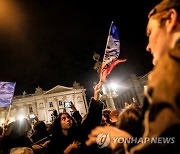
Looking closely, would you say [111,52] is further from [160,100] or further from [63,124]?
[160,100]

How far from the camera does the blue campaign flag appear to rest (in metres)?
7.34

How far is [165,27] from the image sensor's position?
5.03ft

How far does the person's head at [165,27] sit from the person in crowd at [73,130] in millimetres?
2069

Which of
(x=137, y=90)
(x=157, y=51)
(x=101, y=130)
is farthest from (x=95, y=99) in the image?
(x=137, y=90)

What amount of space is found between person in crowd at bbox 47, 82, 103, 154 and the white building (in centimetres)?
6612

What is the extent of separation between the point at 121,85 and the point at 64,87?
20918 mm

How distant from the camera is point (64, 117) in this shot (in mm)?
4285

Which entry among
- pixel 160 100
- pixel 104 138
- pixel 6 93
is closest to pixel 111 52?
pixel 104 138

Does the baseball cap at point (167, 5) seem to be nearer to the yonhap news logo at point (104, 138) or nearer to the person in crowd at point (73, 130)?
the yonhap news logo at point (104, 138)

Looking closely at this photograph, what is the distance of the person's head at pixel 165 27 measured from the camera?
1463 mm

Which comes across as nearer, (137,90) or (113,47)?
(113,47)

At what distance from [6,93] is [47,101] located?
66.1m

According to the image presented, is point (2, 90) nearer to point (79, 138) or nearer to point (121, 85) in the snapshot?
point (79, 138)

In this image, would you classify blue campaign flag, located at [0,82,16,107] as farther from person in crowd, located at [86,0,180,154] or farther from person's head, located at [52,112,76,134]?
person in crowd, located at [86,0,180,154]
